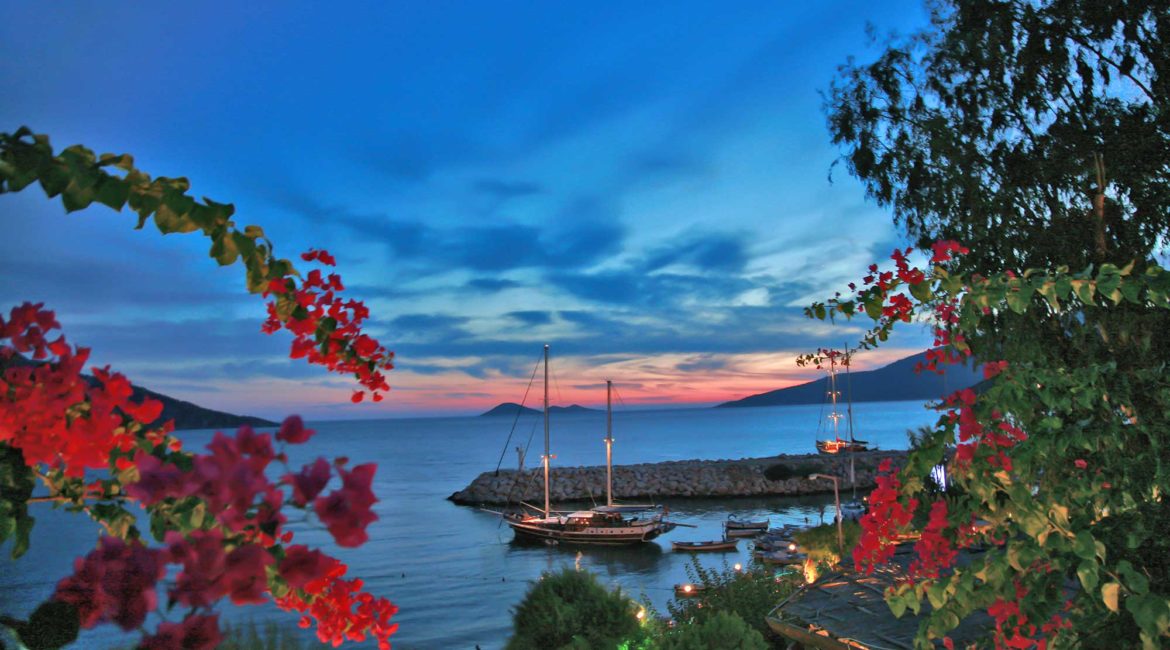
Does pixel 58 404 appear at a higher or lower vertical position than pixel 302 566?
higher

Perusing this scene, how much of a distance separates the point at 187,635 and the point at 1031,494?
210 centimetres

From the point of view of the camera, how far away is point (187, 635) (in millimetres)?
603

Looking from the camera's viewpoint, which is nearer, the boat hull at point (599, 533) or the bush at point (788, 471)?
the boat hull at point (599, 533)

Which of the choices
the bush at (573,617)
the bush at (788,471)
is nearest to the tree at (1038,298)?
the bush at (573,617)

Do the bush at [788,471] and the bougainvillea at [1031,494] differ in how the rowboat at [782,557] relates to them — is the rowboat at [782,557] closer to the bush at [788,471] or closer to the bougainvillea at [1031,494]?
the bougainvillea at [1031,494]

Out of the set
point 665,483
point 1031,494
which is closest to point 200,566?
point 1031,494

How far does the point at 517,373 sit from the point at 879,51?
214 ft

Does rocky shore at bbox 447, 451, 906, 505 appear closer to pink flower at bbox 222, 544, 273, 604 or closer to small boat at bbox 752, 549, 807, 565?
small boat at bbox 752, 549, 807, 565

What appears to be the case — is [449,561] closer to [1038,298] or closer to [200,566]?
[1038,298]

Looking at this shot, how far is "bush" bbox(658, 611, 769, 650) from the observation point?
19.9 ft

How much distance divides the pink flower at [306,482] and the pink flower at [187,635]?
11cm

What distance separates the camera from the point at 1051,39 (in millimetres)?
7148

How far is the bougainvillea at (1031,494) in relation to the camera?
1.93 meters

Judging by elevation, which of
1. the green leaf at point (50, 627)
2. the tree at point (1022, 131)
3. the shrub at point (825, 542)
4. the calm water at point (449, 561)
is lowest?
the calm water at point (449, 561)
